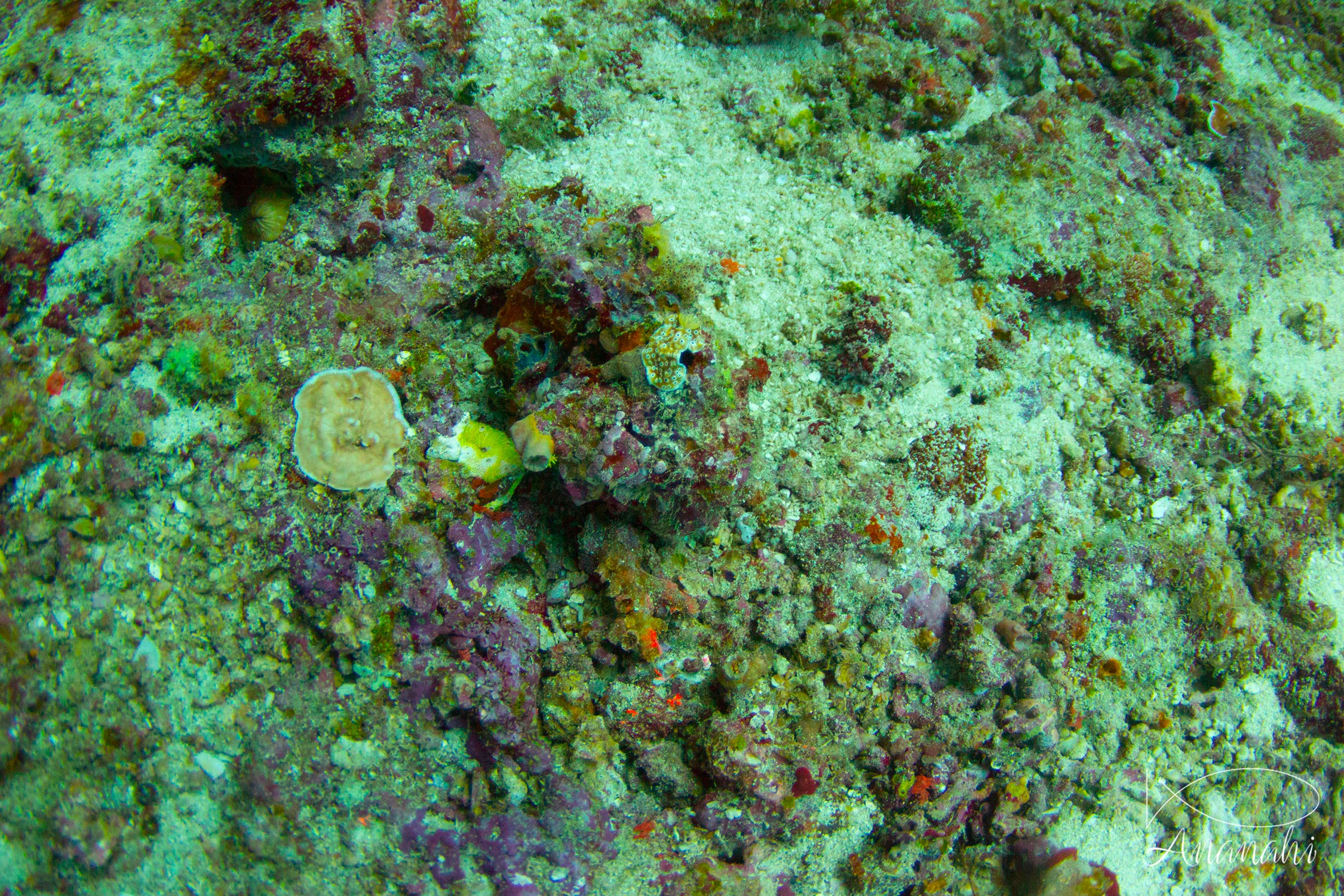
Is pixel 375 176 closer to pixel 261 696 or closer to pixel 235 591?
pixel 235 591

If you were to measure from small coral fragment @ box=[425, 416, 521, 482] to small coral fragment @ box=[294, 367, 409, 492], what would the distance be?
7.3 inches

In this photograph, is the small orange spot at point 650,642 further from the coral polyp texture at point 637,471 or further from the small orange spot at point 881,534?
the small orange spot at point 881,534

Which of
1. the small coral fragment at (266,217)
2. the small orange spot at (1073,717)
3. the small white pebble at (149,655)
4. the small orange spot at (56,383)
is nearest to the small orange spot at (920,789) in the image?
the small orange spot at (1073,717)

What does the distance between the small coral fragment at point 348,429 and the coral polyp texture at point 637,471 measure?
0.07 ft

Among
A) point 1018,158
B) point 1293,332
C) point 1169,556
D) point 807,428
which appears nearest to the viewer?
point 807,428

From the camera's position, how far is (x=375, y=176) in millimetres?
3496

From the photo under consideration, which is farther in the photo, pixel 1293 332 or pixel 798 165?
pixel 1293 332

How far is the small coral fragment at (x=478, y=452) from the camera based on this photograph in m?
2.93

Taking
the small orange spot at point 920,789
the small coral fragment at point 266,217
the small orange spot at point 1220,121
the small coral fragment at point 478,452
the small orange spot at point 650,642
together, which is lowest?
the small orange spot at point 920,789

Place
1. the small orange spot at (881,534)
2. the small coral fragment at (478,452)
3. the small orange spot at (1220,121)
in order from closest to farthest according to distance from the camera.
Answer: the small coral fragment at (478,452) → the small orange spot at (881,534) → the small orange spot at (1220,121)

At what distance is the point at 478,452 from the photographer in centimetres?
295

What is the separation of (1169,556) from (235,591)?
482 cm

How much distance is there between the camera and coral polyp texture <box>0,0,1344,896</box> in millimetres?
2766

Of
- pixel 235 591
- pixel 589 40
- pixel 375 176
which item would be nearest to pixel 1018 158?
pixel 589 40
